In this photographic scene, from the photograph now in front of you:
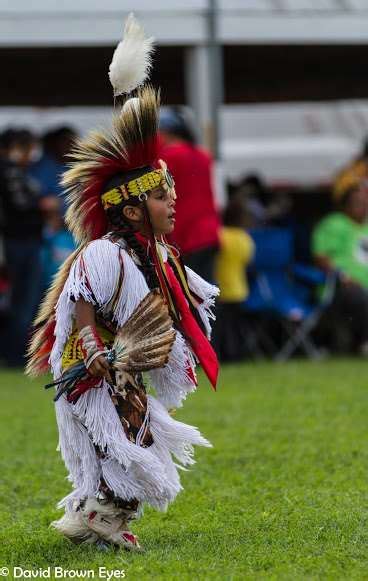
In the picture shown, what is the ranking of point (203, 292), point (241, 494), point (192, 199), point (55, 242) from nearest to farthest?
point (203, 292), point (241, 494), point (192, 199), point (55, 242)

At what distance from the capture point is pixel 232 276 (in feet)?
35.2

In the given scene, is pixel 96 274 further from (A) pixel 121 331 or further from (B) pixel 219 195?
(B) pixel 219 195

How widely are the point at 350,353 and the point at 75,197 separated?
805cm

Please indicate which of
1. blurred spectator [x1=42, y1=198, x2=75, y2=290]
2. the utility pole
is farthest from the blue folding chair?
blurred spectator [x1=42, y1=198, x2=75, y2=290]

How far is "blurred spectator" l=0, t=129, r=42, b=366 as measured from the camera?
10.7 metres

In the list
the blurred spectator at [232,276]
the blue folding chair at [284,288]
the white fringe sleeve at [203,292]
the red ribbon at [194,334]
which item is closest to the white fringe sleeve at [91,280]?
the red ribbon at [194,334]

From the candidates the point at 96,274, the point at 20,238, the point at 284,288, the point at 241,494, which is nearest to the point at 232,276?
the point at 284,288

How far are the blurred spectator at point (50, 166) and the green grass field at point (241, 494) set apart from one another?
2.37 metres

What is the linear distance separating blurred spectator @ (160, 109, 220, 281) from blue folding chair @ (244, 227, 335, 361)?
116 cm

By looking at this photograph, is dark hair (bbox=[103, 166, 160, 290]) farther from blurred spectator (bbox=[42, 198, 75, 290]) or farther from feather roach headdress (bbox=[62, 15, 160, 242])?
blurred spectator (bbox=[42, 198, 75, 290])

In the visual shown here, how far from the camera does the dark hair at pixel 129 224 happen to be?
4211 mm

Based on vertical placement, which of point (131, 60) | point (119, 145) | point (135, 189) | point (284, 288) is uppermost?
point (131, 60)

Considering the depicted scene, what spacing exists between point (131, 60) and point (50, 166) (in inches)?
262

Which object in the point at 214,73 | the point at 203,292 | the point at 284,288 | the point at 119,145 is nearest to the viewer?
Answer: the point at 119,145
